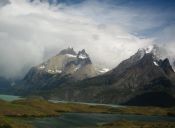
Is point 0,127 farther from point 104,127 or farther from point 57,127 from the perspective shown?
point 104,127

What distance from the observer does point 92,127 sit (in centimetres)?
18038

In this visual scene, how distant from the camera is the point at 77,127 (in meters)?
180

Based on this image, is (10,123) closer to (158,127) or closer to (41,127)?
(41,127)

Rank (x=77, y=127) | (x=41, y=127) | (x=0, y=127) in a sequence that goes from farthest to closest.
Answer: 1. (x=77, y=127)
2. (x=41, y=127)
3. (x=0, y=127)

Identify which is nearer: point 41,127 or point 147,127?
point 41,127

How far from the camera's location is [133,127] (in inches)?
7338

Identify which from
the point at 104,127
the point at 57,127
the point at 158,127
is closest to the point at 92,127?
the point at 104,127

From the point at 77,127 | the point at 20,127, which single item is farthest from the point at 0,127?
the point at 77,127

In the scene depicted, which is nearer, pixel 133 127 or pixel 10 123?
pixel 10 123

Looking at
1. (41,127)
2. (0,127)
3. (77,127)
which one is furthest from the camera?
(77,127)

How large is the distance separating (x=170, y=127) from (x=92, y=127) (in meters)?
39.5

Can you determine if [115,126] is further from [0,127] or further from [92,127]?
[0,127]

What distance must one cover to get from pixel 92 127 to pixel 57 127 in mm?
17027

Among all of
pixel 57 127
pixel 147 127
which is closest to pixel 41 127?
pixel 57 127
